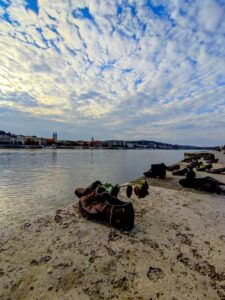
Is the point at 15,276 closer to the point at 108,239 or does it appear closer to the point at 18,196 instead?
the point at 108,239

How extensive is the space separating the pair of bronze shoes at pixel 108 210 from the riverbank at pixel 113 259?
0.22m

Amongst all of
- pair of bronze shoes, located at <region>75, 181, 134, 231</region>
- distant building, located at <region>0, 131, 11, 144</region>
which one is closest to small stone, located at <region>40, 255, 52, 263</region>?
pair of bronze shoes, located at <region>75, 181, 134, 231</region>

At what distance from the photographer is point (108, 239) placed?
4270 millimetres

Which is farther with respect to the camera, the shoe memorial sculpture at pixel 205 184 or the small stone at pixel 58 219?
the shoe memorial sculpture at pixel 205 184

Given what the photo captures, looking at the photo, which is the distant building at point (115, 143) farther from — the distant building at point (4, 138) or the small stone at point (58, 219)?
the small stone at point (58, 219)

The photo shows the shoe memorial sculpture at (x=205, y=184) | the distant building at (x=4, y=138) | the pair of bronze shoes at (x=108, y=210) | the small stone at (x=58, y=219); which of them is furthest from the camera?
the distant building at (x=4, y=138)

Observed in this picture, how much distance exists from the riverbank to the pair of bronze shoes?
22 centimetres

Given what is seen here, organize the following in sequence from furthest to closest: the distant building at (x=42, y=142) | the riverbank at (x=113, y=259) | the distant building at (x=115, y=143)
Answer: the distant building at (x=115, y=143) < the distant building at (x=42, y=142) < the riverbank at (x=113, y=259)

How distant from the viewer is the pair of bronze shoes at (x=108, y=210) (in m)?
4.76

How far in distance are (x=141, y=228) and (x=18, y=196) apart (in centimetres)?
668

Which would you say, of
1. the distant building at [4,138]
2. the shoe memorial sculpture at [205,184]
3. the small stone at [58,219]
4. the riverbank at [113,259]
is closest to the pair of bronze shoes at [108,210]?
the riverbank at [113,259]

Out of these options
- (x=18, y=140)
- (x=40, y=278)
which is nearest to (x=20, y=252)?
(x=40, y=278)

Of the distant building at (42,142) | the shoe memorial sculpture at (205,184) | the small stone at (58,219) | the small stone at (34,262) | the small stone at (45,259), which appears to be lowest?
the small stone at (58,219)

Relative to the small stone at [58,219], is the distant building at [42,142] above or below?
above
